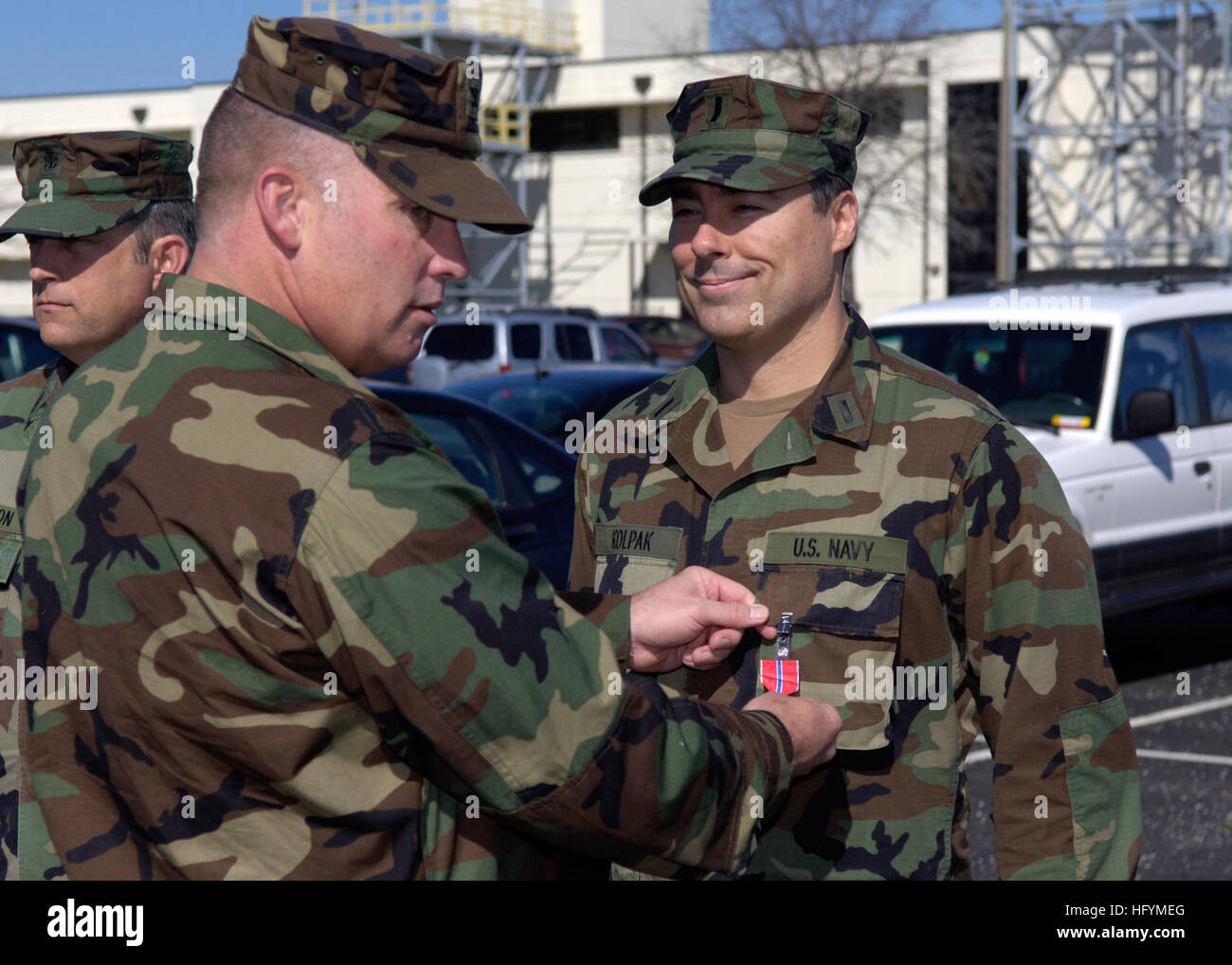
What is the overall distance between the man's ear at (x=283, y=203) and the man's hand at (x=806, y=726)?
0.86 m

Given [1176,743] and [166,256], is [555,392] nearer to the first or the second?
[1176,743]

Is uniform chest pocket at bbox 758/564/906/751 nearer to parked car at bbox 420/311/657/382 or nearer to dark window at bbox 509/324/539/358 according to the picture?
parked car at bbox 420/311/657/382

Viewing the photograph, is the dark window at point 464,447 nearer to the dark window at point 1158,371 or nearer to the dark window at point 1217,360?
the dark window at point 1158,371

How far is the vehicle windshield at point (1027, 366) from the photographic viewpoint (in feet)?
24.7

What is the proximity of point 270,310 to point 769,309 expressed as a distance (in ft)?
4.11

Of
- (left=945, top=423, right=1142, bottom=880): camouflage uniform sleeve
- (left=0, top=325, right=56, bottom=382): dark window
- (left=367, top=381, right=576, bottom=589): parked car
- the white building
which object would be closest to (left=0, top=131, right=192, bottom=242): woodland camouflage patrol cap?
(left=945, top=423, right=1142, bottom=880): camouflage uniform sleeve

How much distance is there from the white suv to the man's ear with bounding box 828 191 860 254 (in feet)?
15.0

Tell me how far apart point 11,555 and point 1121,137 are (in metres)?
29.2

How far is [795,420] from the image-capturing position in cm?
274

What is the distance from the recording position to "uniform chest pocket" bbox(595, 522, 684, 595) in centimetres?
273

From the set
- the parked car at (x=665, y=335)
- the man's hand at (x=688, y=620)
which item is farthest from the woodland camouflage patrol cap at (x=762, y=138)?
the parked car at (x=665, y=335)

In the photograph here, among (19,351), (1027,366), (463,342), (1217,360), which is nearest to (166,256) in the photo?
(19,351)

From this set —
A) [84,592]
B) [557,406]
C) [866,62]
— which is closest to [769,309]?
[84,592]

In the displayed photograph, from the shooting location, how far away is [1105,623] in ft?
29.8
